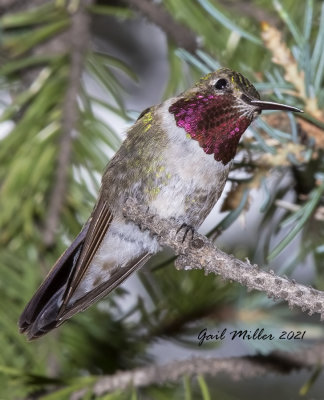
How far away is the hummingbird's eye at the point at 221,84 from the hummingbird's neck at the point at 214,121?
0.05 feet

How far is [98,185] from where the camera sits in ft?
4.11

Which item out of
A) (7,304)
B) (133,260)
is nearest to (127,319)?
(133,260)

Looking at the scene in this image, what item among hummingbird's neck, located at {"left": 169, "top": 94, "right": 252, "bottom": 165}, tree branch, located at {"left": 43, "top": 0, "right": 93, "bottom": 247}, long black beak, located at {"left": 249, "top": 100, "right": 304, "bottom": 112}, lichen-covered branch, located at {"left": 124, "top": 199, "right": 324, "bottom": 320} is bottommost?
lichen-covered branch, located at {"left": 124, "top": 199, "right": 324, "bottom": 320}

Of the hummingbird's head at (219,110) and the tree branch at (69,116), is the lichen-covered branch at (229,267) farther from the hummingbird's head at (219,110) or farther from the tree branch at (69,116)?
the tree branch at (69,116)

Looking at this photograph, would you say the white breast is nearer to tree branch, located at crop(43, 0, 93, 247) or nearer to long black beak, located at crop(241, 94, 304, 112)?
long black beak, located at crop(241, 94, 304, 112)

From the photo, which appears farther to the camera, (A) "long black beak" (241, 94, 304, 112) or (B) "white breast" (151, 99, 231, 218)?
(B) "white breast" (151, 99, 231, 218)

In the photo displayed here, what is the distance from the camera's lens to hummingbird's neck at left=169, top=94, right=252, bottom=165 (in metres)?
0.98

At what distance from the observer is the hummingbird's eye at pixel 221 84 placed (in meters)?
0.98

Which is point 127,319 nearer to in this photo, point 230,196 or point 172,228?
point 230,196

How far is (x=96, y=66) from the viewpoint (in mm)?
1365

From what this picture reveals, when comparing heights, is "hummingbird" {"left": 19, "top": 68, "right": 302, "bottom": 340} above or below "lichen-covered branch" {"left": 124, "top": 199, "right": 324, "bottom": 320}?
above

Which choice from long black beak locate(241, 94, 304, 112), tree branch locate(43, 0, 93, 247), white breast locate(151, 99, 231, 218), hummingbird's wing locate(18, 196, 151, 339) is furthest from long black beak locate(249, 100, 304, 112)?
tree branch locate(43, 0, 93, 247)

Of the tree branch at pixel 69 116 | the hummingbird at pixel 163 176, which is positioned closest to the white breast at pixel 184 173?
the hummingbird at pixel 163 176

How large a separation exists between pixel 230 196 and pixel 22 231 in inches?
16.6
